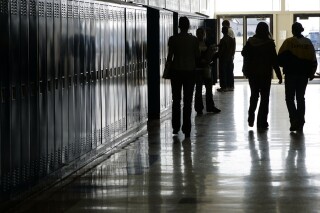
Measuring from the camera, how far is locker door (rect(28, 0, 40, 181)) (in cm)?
739

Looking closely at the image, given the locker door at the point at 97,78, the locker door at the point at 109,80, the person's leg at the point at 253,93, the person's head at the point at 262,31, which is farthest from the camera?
the person's leg at the point at 253,93

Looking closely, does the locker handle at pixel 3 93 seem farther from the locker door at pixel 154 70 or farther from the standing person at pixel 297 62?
the locker door at pixel 154 70

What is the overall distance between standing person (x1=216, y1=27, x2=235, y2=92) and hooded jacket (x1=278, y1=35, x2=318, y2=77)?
9.25 m

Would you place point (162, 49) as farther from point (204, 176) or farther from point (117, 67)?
point (204, 176)

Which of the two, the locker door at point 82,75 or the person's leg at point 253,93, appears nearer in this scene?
the locker door at point 82,75

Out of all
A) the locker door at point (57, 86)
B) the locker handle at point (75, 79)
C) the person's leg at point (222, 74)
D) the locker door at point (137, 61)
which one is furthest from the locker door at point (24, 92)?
the person's leg at point (222, 74)

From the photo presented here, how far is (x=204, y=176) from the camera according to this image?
8.62 metres

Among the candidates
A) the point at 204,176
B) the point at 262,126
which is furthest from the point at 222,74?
the point at 204,176

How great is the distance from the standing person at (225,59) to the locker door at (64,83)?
1323 centimetres

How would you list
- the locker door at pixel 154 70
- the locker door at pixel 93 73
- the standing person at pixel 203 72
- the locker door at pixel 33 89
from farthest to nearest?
the locker door at pixel 154 70, the standing person at pixel 203 72, the locker door at pixel 93 73, the locker door at pixel 33 89

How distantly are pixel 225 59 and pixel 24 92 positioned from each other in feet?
50.3

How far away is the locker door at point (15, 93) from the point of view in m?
6.87

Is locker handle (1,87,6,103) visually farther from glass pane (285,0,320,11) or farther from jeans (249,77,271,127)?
glass pane (285,0,320,11)

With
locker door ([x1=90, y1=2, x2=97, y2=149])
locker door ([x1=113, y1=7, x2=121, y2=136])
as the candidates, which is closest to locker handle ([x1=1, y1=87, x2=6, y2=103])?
locker door ([x1=90, y1=2, x2=97, y2=149])
